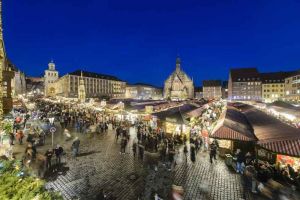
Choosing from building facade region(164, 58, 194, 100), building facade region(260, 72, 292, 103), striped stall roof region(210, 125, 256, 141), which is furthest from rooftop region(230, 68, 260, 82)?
striped stall roof region(210, 125, 256, 141)

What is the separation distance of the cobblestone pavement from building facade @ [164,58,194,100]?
85.2m

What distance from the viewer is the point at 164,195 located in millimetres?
10695

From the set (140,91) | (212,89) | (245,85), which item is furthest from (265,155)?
(140,91)

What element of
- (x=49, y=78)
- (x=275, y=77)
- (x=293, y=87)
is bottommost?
(x=293, y=87)

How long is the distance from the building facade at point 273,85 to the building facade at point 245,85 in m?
2.58

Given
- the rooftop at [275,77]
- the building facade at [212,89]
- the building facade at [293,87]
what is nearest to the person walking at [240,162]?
the building facade at [293,87]

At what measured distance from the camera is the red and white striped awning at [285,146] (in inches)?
419

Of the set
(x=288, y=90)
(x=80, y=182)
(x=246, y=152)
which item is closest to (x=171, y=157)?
(x=246, y=152)

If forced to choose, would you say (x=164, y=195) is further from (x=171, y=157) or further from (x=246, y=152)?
(x=246, y=152)

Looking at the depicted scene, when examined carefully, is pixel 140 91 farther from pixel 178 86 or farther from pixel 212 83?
pixel 178 86

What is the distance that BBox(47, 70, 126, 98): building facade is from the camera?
349 feet

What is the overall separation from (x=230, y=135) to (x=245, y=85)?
10421cm

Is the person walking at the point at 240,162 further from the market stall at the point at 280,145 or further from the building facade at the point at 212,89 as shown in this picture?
the building facade at the point at 212,89

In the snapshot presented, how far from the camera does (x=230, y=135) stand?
595 inches
